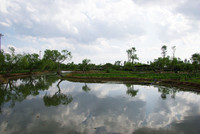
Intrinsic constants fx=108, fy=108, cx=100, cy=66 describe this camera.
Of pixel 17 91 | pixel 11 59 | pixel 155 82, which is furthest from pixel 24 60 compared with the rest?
pixel 155 82

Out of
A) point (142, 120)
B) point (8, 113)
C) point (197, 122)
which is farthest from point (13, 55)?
point (197, 122)

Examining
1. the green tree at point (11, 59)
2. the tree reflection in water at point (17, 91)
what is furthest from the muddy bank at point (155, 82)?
the green tree at point (11, 59)

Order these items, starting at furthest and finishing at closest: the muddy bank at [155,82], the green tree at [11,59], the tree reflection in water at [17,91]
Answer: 1. the green tree at [11,59]
2. the muddy bank at [155,82]
3. the tree reflection in water at [17,91]

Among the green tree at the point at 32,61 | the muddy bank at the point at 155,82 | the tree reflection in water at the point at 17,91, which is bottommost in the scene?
the tree reflection in water at the point at 17,91

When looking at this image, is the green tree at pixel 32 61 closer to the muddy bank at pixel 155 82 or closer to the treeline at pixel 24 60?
the treeline at pixel 24 60

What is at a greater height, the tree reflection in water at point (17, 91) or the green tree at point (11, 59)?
the green tree at point (11, 59)

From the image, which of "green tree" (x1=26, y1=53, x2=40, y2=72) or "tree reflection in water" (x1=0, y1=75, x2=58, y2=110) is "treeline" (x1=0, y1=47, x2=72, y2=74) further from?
"tree reflection in water" (x1=0, y1=75, x2=58, y2=110)

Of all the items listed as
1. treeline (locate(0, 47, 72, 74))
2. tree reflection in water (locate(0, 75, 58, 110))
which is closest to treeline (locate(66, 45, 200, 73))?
treeline (locate(0, 47, 72, 74))

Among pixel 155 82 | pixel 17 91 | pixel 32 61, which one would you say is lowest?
pixel 17 91

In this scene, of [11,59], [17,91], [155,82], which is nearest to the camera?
[17,91]

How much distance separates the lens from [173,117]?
8.66 metres

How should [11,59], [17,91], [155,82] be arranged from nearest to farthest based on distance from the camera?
[17,91] → [155,82] → [11,59]

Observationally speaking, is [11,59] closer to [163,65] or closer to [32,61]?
[32,61]

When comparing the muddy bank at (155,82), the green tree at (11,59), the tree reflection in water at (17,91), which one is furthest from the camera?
the green tree at (11,59)
